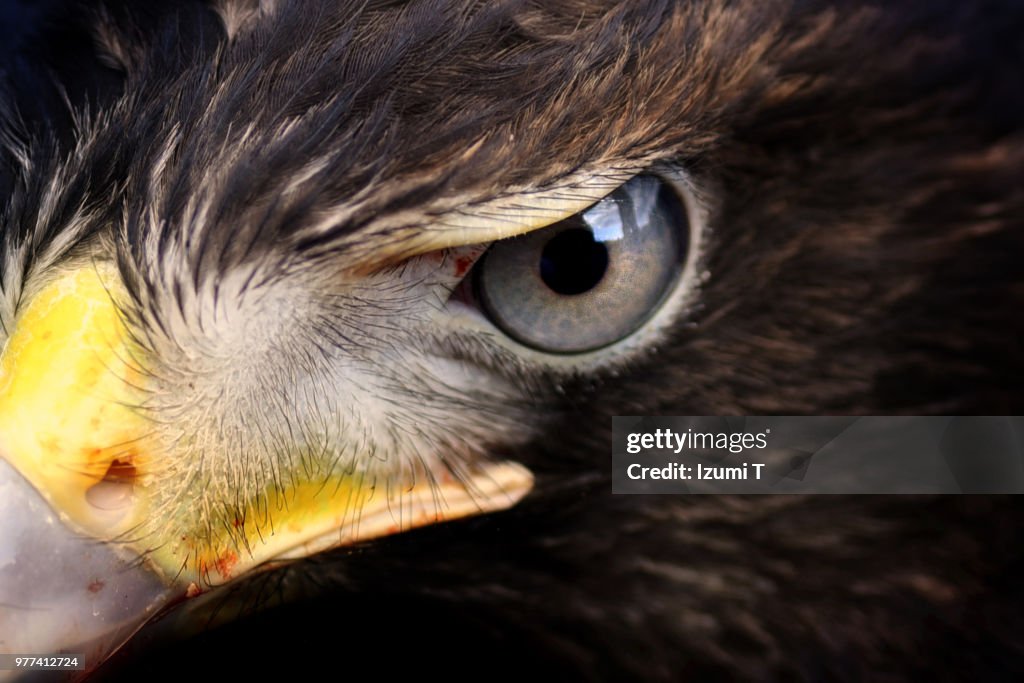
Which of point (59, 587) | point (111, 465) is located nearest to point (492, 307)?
point (111, 465)

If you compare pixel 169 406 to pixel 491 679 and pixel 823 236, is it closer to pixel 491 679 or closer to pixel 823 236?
pixel 491 679

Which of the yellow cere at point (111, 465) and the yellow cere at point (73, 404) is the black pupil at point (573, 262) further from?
the yellow cere at point (73, 404)

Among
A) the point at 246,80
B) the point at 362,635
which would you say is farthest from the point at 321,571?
the point at 246,80

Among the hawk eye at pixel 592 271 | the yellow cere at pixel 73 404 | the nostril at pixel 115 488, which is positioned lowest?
the nostril at pixel 115 488

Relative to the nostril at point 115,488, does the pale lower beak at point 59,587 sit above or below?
below

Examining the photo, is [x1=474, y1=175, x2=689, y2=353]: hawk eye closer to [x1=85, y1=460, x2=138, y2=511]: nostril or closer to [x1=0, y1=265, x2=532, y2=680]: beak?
[x1=0, y1=265, x2=532, y2=680]: beak

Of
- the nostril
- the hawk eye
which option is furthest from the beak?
the hawk eye

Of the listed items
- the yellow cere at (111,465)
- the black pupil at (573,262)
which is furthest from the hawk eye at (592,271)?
the yellow cere at (111,465)
